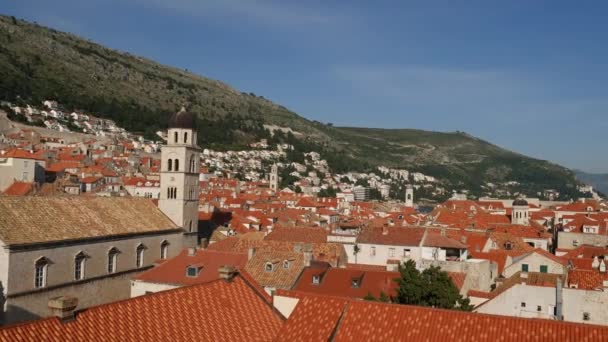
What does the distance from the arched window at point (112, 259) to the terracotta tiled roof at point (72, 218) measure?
48.5 inches

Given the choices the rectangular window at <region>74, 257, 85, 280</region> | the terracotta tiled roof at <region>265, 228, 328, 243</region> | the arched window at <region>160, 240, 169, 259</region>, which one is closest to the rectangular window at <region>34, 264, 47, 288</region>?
the rectangular window at <region>74, 257, 85, 280</region>

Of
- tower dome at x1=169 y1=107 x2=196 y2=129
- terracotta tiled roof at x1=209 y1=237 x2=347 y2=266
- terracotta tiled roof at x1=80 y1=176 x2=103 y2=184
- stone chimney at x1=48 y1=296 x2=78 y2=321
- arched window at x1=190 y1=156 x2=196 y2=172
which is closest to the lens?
stone chimney at x1=48 y1=296 x2=78 y2=321

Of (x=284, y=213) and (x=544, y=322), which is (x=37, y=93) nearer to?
(x=284, y=213)

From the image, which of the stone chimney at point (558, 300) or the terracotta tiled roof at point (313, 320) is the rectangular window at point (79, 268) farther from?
the stone chimney at point (558, 300)

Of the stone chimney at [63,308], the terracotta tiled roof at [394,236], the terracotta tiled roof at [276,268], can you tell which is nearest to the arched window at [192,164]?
the terracotta tiled roof at [276,268]

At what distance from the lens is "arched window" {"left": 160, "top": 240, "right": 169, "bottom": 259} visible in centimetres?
4444

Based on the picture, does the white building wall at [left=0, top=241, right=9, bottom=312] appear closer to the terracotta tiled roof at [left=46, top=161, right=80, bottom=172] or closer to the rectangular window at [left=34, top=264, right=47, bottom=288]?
the rectangular window at [left=34, top=264, right=47, bottom=288]

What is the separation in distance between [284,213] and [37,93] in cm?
10941

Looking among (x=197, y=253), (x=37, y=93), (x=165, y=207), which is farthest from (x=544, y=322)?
(x=37, y=93)

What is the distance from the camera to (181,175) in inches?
1906

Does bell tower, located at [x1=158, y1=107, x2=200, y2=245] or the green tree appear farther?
bell tower, located at [x1=158, y1=107, x2=200, y2=245]

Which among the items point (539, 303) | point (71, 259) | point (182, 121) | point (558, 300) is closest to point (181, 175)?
point (182, 121)

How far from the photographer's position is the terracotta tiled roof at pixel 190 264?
36.6 m

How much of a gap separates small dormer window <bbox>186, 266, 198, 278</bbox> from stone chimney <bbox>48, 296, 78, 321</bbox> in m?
22.0
